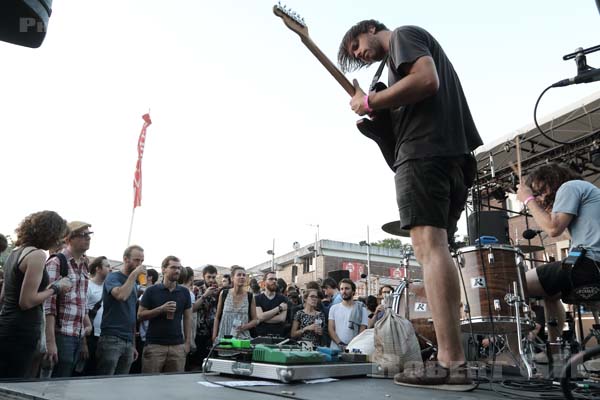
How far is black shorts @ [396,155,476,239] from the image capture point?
206cm

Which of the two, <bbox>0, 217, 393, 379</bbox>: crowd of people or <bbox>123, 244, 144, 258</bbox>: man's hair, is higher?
<bbox>123, 244, 144, 258</bbox>: man's hair

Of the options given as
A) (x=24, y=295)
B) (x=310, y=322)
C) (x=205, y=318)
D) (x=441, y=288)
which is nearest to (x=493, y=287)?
(x=441, y=288)

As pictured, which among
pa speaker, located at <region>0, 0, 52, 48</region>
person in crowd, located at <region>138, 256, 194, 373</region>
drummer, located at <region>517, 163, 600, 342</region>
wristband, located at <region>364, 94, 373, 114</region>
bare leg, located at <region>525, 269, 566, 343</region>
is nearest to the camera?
pa speaker, located at <region>0, 0, 52, 48</region>

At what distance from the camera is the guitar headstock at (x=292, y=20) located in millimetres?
2654

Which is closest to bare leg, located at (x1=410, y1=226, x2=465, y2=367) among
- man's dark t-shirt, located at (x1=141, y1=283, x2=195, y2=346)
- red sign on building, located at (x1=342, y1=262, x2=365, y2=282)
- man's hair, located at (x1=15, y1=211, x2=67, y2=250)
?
man's hair, located at (x1=15, y1=211, x2=67, y2=250)

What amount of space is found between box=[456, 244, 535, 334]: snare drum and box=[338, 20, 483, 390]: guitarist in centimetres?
175

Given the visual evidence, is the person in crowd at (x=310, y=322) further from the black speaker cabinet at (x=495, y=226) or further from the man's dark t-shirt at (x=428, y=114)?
the man's dark t-shirt at (x=428, y=114)

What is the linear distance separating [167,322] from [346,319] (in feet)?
8.50

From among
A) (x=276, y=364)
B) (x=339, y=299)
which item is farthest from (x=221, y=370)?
(x=339, y=299)

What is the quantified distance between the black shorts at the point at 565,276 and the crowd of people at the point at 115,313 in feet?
5.80

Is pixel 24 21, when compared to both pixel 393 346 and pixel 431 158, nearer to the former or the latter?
pixel 431 158

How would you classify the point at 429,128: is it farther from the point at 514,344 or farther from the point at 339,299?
the point at 339,299

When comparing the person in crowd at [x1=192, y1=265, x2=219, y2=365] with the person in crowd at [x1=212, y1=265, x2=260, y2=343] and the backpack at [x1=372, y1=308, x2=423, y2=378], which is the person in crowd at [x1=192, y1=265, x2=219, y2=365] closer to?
the person in crowd at [x1=212, y1=265, x2=260, y2=343]

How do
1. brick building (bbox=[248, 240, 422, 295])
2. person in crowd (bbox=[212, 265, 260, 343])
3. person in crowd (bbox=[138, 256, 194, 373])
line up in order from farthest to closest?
1. brick building (bbox=[248, 240, 422, 295])
2. person in crowd (bbox=[212, 265, 260, 343])
3. person in crowd (bbox=[138, 256, 194, 373])
